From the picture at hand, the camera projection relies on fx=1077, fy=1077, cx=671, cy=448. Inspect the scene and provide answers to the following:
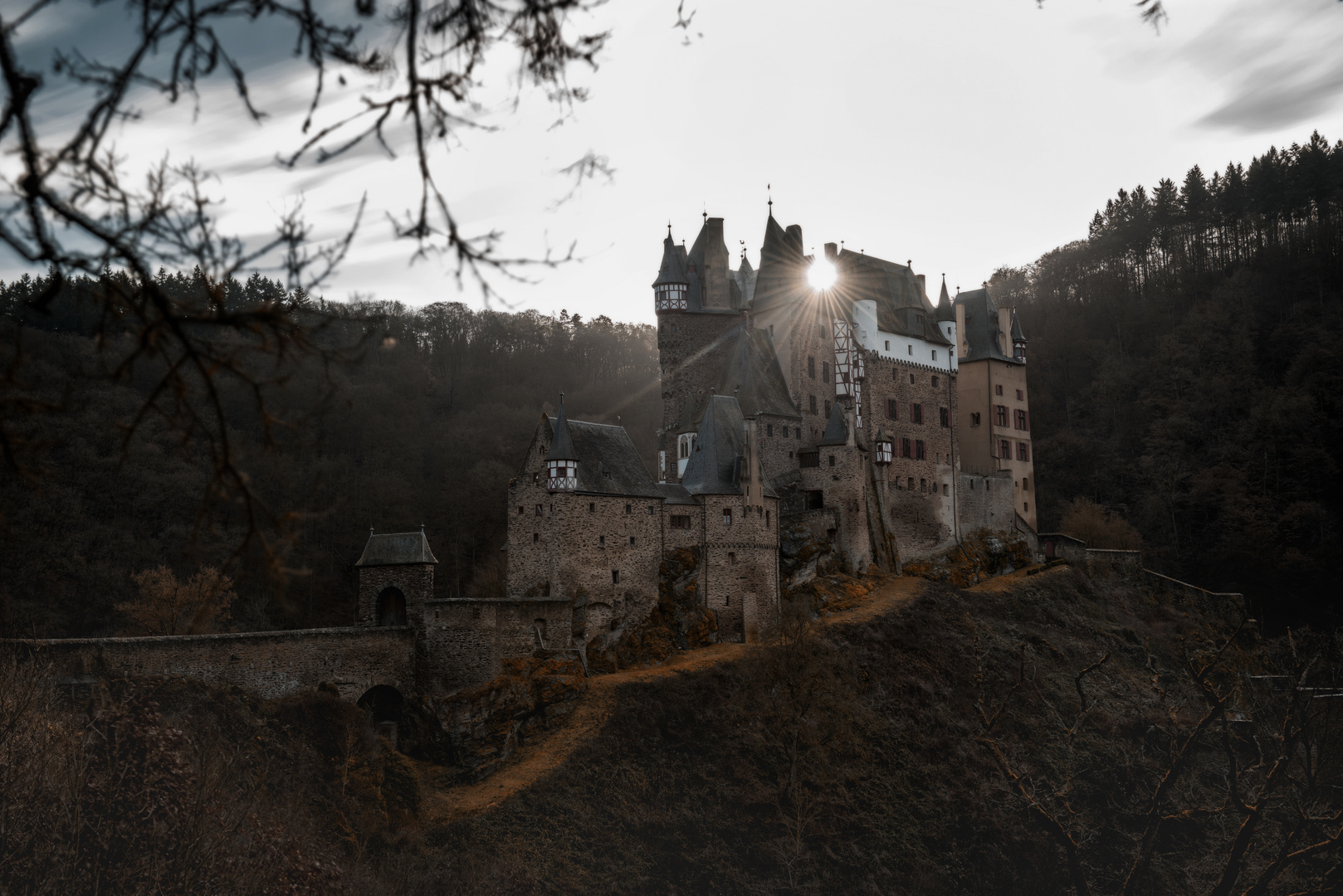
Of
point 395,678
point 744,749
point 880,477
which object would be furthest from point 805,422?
point 395,678

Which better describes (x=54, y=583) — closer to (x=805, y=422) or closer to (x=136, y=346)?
(x=805, y=422)

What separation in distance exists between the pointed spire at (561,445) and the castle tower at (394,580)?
457 cm

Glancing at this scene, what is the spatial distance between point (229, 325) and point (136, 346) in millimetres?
240

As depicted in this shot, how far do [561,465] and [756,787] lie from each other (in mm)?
10685

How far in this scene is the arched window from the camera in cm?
3145

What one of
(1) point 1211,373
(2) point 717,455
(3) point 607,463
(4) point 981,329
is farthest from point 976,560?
(1) point 1211,373

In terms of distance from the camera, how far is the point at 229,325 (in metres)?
2.78

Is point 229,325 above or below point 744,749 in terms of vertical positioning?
above

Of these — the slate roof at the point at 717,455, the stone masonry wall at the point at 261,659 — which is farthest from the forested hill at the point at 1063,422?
the slate roof at the point at 717,455

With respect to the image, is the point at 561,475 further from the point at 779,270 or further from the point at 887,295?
the point at 887,295

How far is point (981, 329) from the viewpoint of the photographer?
5003 centimetres

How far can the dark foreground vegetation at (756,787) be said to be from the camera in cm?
1891

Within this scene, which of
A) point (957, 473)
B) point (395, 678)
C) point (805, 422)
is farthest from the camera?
point (957, 473)

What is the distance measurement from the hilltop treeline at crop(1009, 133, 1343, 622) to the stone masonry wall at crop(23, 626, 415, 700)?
37.6 m
